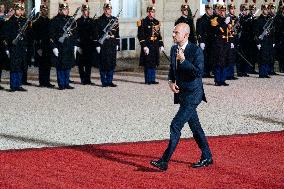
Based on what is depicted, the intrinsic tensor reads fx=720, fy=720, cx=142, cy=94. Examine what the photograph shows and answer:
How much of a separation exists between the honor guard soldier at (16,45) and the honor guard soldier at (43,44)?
69cm

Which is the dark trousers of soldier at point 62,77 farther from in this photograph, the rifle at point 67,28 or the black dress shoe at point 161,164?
the black dress shoe at point 161,164

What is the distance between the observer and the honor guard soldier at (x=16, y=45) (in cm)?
1605

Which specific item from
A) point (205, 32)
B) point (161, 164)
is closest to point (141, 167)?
point (161, 164)

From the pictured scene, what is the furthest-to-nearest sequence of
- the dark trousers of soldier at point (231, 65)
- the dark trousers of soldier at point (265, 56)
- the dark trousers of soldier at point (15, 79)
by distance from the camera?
the dark trousers of soldier at point (265, 56)
the dark trousers of soldier at point (231, 65)
the dark trousers of soldier at point (15, 79)

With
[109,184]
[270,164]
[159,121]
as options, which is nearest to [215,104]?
[159,121]

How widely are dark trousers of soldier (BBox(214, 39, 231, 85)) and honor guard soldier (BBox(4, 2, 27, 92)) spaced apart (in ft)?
15.1

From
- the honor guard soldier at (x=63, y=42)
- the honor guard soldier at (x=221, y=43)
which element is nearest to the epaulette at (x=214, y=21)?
the honor guard soldier at (x=221, y=43)

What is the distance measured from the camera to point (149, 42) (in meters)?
17.8

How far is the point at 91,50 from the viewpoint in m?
17.6

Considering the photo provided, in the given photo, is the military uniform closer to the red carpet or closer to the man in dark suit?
the red carpet

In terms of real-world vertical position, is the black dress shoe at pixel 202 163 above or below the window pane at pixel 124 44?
below

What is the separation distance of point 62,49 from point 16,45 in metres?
1.12

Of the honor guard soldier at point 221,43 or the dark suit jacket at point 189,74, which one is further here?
the honor guard soldier at point 221,43

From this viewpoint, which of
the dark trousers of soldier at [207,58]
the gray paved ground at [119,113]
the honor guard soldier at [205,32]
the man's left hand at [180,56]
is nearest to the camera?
the man's left hand at [180,56]
